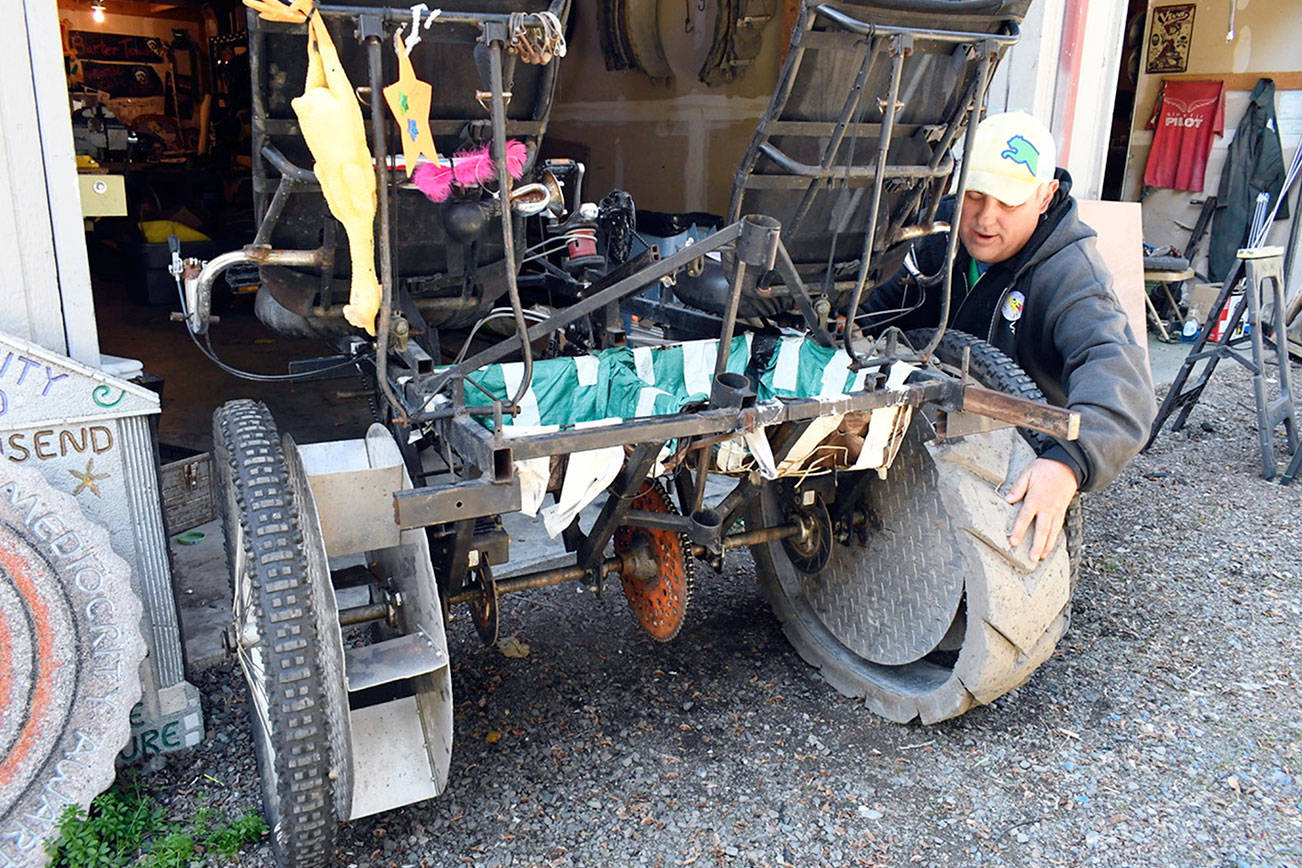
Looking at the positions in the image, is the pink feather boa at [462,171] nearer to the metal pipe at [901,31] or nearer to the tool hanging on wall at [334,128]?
the tool hanging on wall at [334,128]

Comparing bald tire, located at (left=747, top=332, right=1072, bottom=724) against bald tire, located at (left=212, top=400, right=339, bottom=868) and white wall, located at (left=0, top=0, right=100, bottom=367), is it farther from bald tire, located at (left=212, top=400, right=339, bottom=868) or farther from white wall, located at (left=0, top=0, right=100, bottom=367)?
white wall, located at (left=0, top=0, right=100, bottom=367)

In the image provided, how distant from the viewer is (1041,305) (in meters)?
2.87

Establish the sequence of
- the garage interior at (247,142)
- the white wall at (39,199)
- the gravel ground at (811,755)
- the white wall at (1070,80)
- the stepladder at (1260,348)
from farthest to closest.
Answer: the garage interior at (247,142) < the stepladder at (1260,348) < the white wall at (1070,80) < the gravel ground at (811,755) < the white wall at (39,199)

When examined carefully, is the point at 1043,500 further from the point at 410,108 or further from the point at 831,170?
the point at 410,108

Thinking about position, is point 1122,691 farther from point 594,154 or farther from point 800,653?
point 594,154

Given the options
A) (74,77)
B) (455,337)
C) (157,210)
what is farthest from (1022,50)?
(74,77)

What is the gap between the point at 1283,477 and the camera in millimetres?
5020

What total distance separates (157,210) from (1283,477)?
9.11 metres

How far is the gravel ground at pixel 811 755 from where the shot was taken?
2295 millimetres

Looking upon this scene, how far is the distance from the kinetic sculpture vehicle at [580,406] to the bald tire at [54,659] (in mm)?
326

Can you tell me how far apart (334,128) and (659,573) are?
4.66ft

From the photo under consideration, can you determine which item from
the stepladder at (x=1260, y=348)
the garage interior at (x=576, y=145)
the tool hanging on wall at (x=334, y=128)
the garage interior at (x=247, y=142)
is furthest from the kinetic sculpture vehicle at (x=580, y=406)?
the stepladder at (x=1260, y=348)

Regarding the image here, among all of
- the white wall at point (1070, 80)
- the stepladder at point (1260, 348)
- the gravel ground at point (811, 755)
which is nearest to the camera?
the gravel ground at point (811, 755)

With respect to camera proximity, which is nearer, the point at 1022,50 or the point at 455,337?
the point at 1022,50
